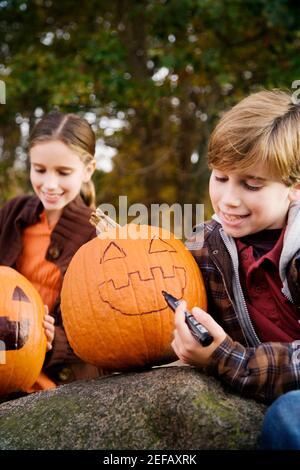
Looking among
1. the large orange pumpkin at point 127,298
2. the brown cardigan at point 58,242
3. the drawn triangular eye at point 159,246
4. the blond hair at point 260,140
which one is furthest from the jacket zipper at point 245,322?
the brown cardigan at point 58,242

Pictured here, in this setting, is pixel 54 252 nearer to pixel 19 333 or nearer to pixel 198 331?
pixel 19 333

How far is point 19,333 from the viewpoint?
2.65 metres

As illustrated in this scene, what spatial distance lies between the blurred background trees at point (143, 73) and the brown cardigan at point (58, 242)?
3372 millimetres

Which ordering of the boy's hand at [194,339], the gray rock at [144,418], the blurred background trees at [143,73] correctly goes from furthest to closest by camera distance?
the blurred background trees at [143,73], the boy's hand at [194,339], the gray rock at [144,418]

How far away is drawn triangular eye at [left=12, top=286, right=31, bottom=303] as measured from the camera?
268cm

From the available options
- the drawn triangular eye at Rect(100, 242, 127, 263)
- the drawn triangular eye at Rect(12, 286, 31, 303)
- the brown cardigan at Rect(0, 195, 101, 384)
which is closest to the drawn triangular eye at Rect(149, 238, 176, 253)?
the drawn triangular eye at Rect(100, 242, 127, 263)

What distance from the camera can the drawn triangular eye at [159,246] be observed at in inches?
98.6

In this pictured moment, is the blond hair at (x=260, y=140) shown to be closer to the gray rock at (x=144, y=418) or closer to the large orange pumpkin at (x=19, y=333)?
the gray rock at (x=144, y=418)

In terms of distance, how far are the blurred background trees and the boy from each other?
3882mm

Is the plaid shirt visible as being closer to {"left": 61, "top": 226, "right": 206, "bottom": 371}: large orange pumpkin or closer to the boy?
the boy

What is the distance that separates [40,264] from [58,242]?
15 cm

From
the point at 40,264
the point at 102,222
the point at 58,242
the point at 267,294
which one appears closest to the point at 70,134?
the point at 58,242

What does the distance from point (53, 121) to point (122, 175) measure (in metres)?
5.54

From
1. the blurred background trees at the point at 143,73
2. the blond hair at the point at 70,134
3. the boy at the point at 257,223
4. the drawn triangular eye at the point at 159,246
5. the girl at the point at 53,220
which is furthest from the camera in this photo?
the blurred background trees at the point at 143,73
